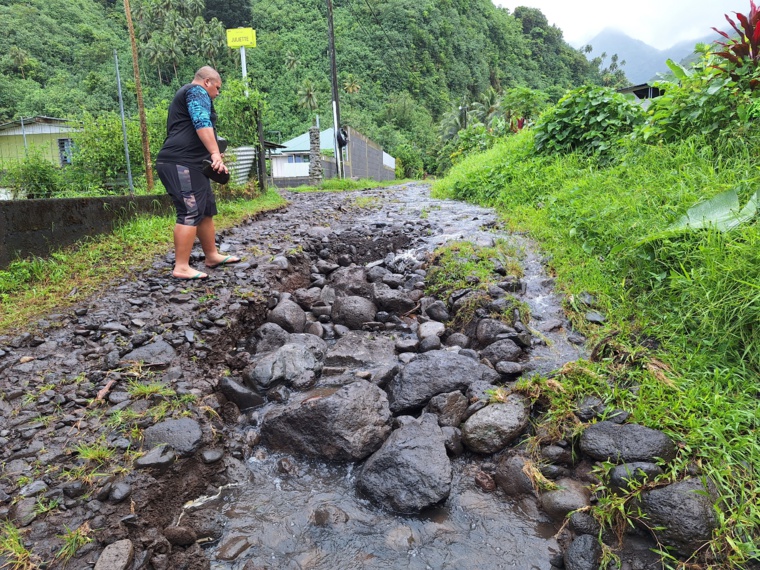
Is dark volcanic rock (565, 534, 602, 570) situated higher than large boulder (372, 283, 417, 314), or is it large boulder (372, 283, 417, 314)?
large boulder (372, 283, 417, 314)

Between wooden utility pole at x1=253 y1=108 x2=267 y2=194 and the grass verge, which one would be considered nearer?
the grass verge

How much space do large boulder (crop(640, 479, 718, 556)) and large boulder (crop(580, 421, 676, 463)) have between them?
0.63 ft

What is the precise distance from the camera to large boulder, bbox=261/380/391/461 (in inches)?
126

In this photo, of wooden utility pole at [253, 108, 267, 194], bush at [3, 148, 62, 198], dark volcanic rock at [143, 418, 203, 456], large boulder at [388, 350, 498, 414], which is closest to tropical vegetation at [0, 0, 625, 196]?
wooden utility pole at [253, 108, 267, 194]

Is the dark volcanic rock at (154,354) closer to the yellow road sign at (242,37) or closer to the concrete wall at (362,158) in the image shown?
the yellow road sign at (242,37)

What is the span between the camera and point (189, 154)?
15.4 ft

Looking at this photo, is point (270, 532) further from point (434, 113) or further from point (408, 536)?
point (434, 113)

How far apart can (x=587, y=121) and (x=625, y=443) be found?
21.5ft

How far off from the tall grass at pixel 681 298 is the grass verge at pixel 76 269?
4.66 metres

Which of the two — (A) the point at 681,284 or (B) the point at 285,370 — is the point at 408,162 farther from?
(A) the point at 681,284

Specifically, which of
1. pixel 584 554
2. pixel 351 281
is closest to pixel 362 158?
pixel 351 281

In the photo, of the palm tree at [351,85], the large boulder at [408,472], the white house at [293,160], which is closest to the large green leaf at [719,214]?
the large boulder at [408,472]

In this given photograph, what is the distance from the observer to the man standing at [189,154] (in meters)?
4.64

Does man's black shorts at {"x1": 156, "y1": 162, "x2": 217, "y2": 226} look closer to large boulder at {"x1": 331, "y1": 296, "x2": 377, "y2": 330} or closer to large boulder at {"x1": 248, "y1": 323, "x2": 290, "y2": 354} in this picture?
large boulder at {"x1": 248, "y1": 323, "x2": 290, "y2": 354}
